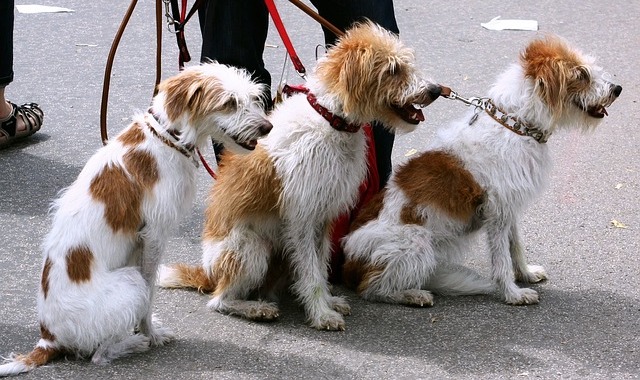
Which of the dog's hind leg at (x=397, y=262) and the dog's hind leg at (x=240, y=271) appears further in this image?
the dog's hind leg at (x=397, y=262)

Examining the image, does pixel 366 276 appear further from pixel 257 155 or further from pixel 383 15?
pixel 383 15

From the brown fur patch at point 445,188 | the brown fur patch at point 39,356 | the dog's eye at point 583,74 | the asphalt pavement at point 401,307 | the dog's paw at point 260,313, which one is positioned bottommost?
the asphalt pavement at point 401,307

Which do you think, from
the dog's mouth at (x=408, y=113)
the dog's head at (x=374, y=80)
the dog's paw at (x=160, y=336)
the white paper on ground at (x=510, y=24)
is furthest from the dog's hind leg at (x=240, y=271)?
the white paper on ground at (x=510, y=24)

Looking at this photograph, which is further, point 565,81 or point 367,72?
point 565,81

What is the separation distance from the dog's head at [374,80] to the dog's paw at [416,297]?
0.80 meters

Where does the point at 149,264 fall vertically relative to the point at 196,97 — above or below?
below

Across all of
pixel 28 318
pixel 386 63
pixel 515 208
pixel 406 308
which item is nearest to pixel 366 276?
pixel 406 308

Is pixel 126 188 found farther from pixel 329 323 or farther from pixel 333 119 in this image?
pixel 329 323

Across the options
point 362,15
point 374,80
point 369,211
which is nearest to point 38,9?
point 362,15

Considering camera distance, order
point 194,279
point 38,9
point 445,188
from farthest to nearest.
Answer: point 38,9, point 194,279, point 445,188

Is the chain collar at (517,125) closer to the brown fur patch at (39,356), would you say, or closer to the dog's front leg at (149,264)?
the dog's front leg at (149,264)

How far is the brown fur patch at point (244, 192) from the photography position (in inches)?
181

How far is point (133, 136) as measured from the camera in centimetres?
416

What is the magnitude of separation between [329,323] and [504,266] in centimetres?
87
